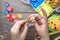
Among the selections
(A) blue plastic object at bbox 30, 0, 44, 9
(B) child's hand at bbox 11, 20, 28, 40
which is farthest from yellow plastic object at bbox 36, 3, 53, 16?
(B) child's hand at bbox 11, 20, 28, 40

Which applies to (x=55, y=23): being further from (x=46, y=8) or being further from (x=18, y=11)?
(x=18, y=11)

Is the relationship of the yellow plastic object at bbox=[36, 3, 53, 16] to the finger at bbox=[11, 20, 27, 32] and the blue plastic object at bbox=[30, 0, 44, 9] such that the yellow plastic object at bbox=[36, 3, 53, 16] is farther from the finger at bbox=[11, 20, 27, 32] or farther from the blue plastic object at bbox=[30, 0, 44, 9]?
the finger at bbox=[11, 20, 27, 32]

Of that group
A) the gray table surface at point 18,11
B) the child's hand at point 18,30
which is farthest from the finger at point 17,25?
the gray table surface at point 18,11

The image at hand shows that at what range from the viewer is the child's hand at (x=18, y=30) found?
1237 mm

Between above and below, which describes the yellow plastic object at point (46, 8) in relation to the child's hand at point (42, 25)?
above

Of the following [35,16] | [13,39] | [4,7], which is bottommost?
[13,39]

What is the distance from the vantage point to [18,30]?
A: 4.07ft

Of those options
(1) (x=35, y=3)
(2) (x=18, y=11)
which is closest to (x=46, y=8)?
(1) (x=35, y=3)

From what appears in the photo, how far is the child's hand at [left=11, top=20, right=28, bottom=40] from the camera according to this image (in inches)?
48.7

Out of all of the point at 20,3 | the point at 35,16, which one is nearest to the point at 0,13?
the point at 20,3

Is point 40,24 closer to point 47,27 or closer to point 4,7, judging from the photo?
point 47,27

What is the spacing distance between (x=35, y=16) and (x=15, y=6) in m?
0.21

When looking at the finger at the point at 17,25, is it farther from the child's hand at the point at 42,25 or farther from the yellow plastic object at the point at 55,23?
the yellow plastic object at the point at 55,23

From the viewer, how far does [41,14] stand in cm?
132
